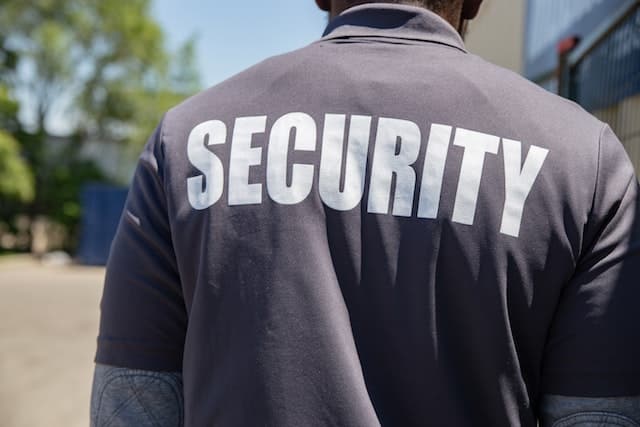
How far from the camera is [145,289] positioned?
115 centimetres

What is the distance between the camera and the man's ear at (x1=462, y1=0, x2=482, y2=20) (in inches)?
49.8

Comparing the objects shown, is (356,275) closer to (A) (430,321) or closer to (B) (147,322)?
(A) (430,321)

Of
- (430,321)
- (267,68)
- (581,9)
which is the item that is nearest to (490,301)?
(430,321)

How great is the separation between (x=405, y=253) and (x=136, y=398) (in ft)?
1.73

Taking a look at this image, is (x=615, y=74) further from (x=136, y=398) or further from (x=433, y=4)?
(x=136, y=398)

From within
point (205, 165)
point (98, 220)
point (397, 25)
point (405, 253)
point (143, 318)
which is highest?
point (397, 25)

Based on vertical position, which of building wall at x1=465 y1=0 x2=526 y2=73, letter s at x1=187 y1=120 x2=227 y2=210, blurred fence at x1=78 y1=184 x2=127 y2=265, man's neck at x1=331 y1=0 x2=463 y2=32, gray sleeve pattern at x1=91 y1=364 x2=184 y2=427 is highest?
building wall at x1=465 y1=0 x2=526 y2=73

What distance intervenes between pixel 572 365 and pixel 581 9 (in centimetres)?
204

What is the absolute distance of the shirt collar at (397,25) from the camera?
1177mm

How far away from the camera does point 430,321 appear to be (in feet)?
3.48

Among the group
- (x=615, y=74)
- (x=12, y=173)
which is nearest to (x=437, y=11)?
(x=615, y=74)

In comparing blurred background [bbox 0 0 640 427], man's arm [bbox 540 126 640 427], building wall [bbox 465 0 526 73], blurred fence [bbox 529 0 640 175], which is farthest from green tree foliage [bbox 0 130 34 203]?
man's arm [bbox 540 126 640 427]

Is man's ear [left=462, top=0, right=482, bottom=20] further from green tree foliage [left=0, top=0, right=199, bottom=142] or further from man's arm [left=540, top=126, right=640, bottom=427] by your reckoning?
green tree foliage [left=0, top=0, right=199, bottom=142]

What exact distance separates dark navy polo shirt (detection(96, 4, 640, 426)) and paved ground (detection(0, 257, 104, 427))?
3971mm
